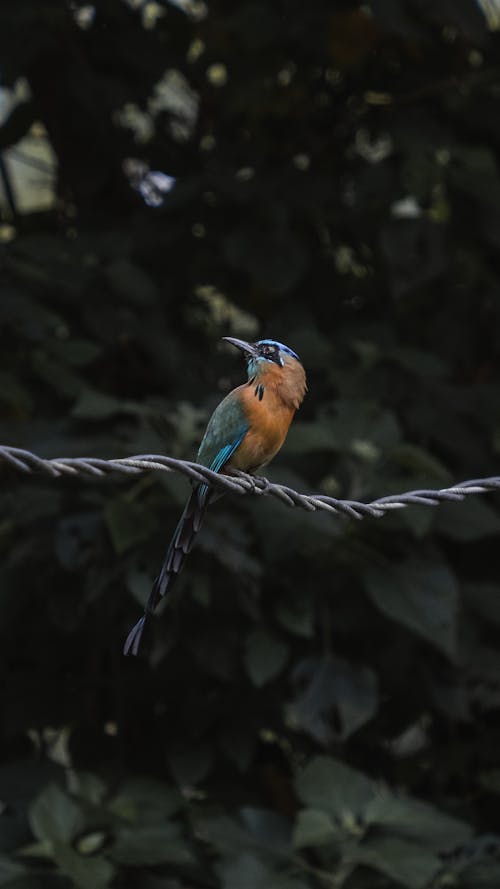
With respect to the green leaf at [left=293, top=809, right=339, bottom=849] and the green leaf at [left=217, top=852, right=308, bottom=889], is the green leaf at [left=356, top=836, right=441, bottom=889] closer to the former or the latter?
the green leaf at [left=293, top=809, right=339, bottom=849]

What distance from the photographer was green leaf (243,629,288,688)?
439cm

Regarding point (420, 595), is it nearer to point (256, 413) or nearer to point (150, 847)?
point (150, 847)

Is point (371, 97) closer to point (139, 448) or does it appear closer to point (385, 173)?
point (385, 173)

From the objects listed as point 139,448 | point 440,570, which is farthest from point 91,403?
point 440,570

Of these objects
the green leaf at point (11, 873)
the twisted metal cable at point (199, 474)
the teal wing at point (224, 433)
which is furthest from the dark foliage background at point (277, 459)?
the twisted metal cable at point (199, 474)

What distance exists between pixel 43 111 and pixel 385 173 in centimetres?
152

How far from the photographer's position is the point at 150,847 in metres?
4.10

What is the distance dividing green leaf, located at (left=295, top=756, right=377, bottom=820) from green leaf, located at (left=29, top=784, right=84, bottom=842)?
0.79m

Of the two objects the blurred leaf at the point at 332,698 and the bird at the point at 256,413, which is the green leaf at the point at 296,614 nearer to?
the blurred leaf at the point at 332,698

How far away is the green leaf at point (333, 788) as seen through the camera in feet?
14.3

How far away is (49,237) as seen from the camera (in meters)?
5.05

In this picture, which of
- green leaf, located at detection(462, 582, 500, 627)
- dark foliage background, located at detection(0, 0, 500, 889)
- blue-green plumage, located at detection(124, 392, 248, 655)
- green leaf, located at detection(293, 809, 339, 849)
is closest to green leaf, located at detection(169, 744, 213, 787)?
dark foliage background, located at detection(0, 0, 500, 889)

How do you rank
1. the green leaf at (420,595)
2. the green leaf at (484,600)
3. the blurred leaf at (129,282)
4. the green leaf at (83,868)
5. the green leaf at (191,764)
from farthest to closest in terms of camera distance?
the blurred leaf at (129,282), the green leaf at (484,600), the green leaf at (191,764), the green leaf at (420,595), the green leaf at (83,868)

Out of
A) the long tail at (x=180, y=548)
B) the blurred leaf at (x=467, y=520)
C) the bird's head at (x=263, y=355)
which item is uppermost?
the blurred leaf at (x=467, y=520)
